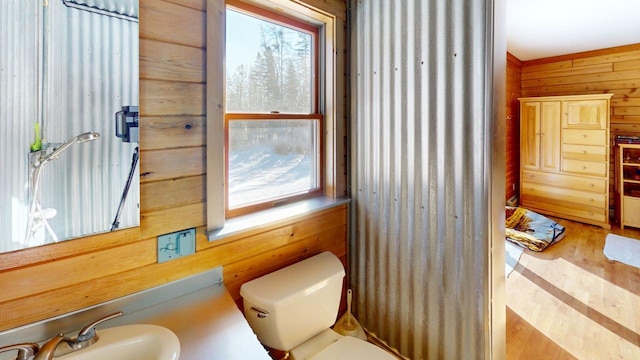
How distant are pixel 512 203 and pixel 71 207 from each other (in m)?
5.55

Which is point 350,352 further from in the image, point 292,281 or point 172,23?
point 172,23

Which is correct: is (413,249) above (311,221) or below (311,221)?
below

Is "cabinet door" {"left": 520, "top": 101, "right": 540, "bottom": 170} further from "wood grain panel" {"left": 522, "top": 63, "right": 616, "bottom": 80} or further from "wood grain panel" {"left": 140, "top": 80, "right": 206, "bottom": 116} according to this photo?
"wood grain panel" {"left": 140, "top": 80, "right": 206, "bottom": 116}

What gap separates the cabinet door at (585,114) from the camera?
4.04 m

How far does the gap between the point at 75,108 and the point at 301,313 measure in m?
1.13

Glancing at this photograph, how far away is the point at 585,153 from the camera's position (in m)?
4.23

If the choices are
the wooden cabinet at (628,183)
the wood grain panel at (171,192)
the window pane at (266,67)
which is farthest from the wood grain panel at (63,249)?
the wooden cabinet at (628,183)

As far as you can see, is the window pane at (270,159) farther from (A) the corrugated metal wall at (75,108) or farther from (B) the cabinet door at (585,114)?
(B) the cabinet door at (585,114)

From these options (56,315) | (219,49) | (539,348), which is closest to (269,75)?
(219,49)

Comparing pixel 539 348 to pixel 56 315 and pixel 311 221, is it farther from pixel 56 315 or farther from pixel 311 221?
pixel 56 315

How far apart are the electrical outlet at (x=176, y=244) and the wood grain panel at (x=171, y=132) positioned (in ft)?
1.13

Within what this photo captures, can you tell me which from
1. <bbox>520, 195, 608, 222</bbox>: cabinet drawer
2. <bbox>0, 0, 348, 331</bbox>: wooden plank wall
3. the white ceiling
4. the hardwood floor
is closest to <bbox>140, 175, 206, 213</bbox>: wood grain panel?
<bbox>0, 0, 348, 331</bbox>: wooden plank wall

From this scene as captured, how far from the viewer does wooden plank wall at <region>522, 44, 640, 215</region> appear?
4211mm

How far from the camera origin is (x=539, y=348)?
2.00 m
